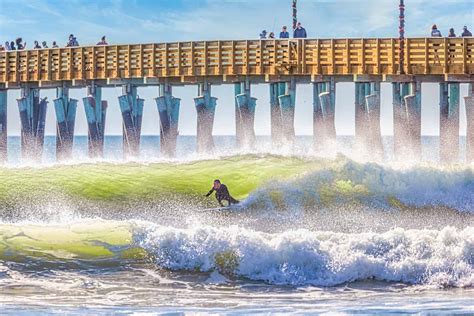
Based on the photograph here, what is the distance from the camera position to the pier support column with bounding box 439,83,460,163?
1551 inches

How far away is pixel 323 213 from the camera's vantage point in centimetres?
3434

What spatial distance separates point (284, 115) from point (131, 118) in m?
7.10

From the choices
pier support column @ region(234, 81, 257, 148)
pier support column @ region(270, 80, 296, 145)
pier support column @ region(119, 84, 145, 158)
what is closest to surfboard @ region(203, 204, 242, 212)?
pier support column @ region(270, 80, 296, 145)

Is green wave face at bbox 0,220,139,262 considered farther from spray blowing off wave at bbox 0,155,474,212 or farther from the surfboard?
spray blowing off wave at bbox 0,155,474,212

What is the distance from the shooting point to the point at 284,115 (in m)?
42.0

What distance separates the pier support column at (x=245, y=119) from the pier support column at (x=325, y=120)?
7.41 ft

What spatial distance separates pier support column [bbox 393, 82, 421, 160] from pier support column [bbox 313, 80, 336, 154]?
1.91 metres

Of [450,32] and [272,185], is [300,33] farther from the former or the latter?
[272,185]

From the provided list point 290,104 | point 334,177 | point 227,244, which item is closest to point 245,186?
point 334,177

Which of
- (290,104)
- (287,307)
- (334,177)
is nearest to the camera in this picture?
(287,307)

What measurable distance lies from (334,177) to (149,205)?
5083 millimetres

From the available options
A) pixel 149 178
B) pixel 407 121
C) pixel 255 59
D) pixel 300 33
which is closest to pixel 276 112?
pixel 255 59

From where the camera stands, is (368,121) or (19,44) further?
(19,44)

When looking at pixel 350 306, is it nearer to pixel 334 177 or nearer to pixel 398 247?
pixel 398 247
